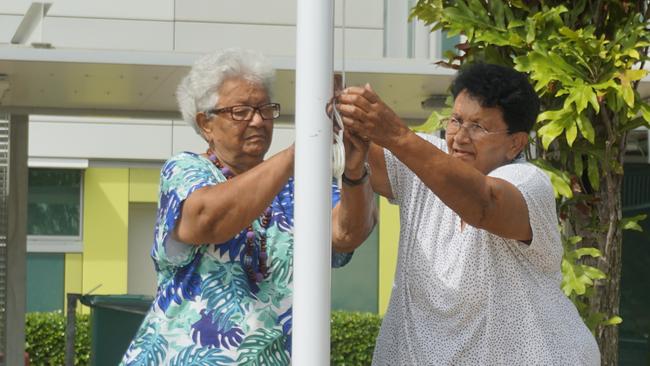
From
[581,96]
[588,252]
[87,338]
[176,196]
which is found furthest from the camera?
[87,338]

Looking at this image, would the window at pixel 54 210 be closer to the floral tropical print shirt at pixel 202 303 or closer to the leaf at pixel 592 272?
the leaf at pixel 592 272

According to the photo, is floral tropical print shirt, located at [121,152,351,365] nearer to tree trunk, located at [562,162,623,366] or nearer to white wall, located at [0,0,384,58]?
tree trunk, located at [562,162,623,366]

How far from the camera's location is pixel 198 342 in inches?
131

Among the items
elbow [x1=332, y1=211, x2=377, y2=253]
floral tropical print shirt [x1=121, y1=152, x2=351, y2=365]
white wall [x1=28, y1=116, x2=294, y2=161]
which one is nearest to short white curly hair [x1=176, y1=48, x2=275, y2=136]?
floral tropical print shirt [x1=121, y1=152, x2=351, y2=365]

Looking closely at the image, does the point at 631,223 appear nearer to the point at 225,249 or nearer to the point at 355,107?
the point at 225,249

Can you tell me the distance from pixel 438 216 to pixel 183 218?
64 cm

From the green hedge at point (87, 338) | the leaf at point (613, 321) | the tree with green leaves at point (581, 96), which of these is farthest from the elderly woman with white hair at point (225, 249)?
the green hedge at point (87, 338)

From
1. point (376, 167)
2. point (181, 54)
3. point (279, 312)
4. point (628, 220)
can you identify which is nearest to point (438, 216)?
point (376, 167)

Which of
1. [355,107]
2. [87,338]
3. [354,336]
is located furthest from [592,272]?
[87,338]

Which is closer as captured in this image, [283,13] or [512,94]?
[512,94]

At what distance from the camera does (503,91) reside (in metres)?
3.35

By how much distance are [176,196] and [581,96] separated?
2.26 metres

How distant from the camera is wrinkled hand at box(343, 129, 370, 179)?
297 cm

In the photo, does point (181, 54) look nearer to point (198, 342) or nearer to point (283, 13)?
point (283, 13)
